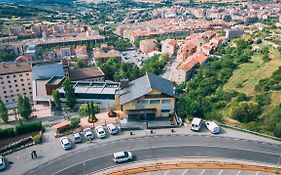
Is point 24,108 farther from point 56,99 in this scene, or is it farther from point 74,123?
point 74,123

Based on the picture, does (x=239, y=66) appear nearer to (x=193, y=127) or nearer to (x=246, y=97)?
(x=246, y=97)

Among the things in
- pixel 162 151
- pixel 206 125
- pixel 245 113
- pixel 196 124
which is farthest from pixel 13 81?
pixel 245 113

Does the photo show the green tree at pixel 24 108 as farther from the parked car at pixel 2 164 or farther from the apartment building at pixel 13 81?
the apartment building at pixel 13 81

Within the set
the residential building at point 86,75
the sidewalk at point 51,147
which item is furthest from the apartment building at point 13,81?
the sidewalk at point 51,147

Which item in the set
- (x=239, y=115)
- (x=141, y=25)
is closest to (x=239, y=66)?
(x=239, y=115)

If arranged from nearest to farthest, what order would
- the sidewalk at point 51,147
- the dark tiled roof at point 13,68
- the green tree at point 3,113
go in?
the sidewalk at point 51,147 < the green tree at point 3,113 < the dark tiled roof at point 13,68
